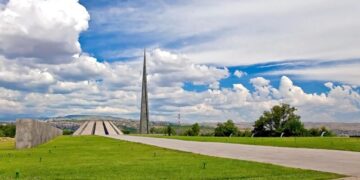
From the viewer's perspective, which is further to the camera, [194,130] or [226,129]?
[194,130]

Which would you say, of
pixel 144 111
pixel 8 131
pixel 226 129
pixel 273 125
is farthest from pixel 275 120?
pixel 8 131

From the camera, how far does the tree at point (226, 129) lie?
88144 millimetres

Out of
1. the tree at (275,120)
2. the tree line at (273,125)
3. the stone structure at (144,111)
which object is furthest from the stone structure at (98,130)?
the tree at (275,120)

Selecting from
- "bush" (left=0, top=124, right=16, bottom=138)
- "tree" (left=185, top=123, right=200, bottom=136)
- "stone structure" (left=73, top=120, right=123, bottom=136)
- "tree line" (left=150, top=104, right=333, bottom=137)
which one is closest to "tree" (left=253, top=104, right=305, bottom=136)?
"tree line" (left=150, top=104, right=333, bottom=137)

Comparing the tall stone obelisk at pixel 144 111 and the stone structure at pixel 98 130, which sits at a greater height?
the tall stone obelisk at pixel 144 111

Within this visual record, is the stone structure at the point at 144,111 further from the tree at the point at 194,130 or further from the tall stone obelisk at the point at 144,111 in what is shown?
the tree at the point at 194,130

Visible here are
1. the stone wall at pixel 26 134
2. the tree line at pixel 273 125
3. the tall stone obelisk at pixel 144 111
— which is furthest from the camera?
the tall stone obelisk at pixel 144 111

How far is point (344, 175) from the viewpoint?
1309 centimetres

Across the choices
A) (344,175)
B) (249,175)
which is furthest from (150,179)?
(344,175)

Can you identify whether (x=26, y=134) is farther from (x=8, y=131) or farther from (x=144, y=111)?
(x=144, y=111)

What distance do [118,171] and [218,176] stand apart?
349 centimetres

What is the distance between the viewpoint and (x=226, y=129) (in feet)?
293

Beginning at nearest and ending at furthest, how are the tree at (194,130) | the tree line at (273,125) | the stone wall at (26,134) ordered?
1. the stone wall at (26,134)
2. the tree line at (273,125)
3. the tree at (194,130)

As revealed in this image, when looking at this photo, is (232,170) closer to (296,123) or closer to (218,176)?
(218,176)
